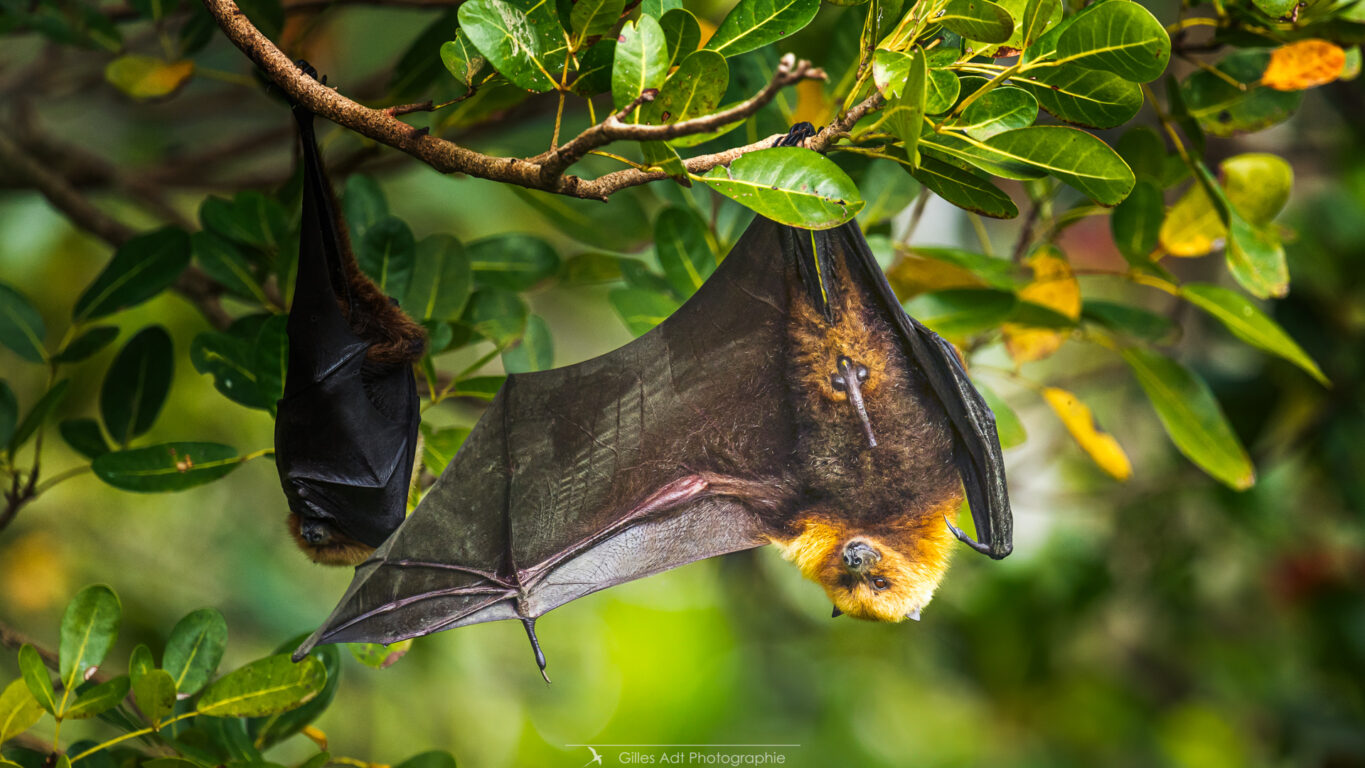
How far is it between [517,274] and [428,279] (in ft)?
0.98

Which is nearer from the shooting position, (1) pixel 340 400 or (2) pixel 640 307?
(1) pixel 340 400

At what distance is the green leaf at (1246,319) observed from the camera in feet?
6.09

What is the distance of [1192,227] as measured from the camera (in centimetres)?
202

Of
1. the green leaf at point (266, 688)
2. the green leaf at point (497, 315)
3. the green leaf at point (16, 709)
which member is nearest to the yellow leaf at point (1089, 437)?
the green leaf at point (497, 315)

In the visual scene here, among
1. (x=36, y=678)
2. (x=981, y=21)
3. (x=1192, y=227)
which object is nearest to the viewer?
(x=981, y=21)

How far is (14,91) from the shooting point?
9.71ft

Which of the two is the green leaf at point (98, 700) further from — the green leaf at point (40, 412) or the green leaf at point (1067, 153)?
the green leaf at point (1067, 153)

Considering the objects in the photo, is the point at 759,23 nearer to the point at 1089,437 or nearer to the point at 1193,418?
the point at 1089,437

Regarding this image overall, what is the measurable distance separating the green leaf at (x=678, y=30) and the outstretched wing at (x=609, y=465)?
435mm

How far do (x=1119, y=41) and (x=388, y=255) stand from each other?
4.55ft

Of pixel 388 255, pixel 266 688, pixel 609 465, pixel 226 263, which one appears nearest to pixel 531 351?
pixel 388 255

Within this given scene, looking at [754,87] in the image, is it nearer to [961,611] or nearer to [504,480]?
[504,480]

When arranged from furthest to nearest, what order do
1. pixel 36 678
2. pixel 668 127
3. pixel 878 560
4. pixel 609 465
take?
1. pixel 609 465
2. pixel 878 560
3. pixel 36 678
4. pixel 668 127

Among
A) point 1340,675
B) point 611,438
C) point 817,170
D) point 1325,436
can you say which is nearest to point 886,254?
point 611,438
